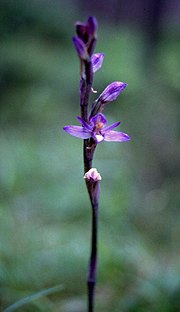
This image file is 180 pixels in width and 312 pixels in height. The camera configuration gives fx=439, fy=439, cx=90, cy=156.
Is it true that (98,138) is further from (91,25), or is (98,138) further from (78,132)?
(91,25)

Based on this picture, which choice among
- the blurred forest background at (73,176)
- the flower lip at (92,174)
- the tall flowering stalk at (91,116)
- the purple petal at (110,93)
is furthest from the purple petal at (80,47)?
the blurred forest background at (73,176)

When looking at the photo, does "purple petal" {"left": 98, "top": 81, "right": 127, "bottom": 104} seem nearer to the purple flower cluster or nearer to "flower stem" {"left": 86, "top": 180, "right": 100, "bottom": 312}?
the purple flower cluster

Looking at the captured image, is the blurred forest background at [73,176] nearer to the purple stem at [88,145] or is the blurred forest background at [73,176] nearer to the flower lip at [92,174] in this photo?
the purple stem at [88,145]

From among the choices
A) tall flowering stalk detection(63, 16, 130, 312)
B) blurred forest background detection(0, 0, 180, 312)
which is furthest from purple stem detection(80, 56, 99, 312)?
blurred forest background detection(0, 0, 180, 312)

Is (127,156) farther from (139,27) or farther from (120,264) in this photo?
(139,27)

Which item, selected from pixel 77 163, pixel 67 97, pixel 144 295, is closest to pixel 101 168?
pixel 77 163

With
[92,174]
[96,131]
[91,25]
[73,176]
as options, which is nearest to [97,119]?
[96,131]
